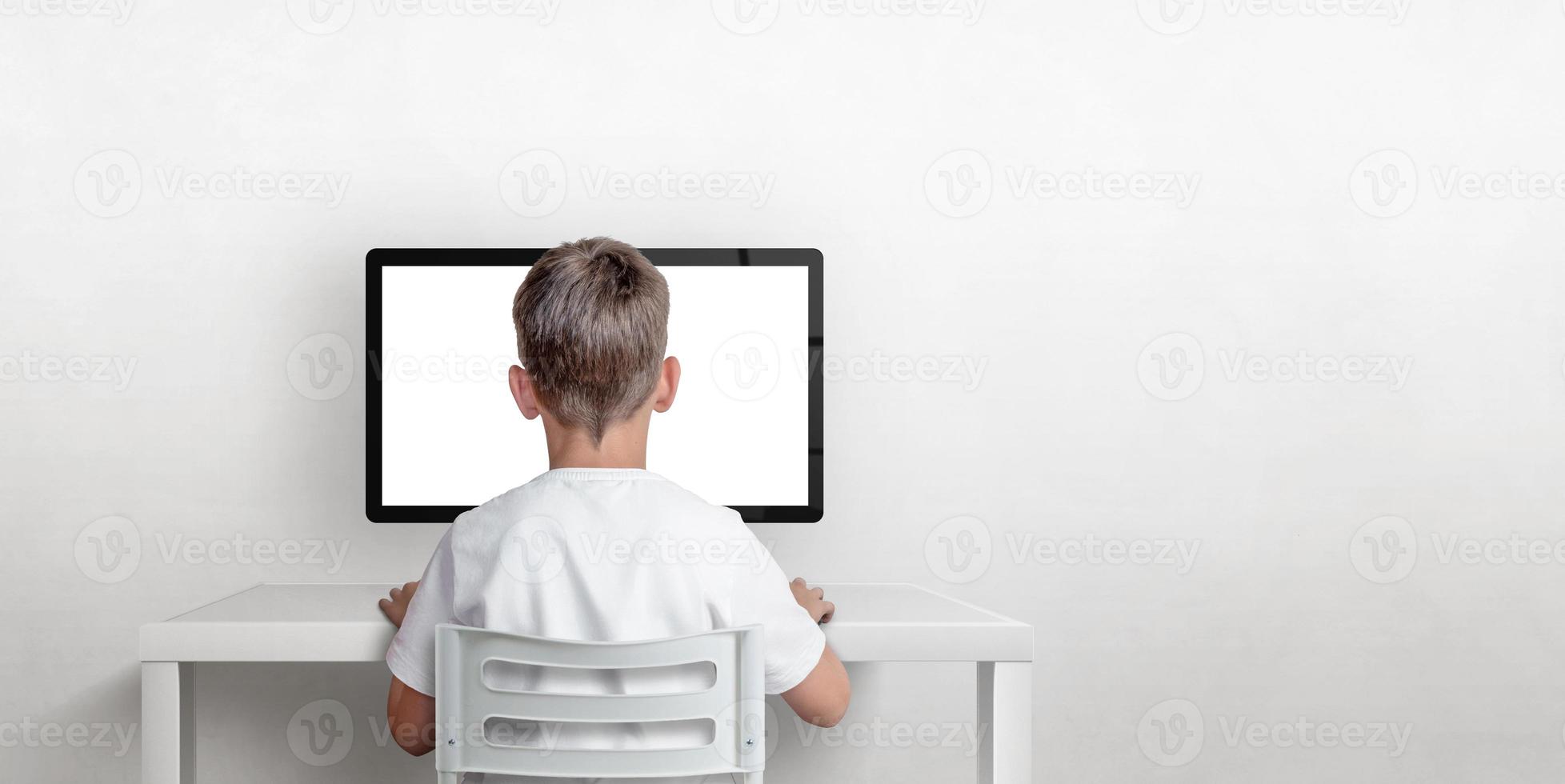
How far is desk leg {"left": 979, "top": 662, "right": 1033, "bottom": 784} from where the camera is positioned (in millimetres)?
1476

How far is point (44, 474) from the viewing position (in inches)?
78.2

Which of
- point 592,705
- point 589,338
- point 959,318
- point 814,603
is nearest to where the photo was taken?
point 592,705

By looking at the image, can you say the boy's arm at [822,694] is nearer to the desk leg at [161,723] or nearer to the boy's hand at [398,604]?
the boy's hand at [398,604]

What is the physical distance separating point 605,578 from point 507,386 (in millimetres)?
778

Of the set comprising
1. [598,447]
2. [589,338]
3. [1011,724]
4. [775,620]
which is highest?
[589,338]

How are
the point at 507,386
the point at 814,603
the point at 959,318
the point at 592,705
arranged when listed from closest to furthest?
the point at 592,705, the point at 814,603, the point at 507,386, the point at 959,318

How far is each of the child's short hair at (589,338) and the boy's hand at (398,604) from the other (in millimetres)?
473

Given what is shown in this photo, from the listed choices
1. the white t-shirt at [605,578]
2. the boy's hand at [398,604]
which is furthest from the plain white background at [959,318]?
the white t-shirt at [605,578]

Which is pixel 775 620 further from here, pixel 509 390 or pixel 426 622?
pixel 509 390

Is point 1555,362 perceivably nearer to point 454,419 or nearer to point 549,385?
A: point 549,385

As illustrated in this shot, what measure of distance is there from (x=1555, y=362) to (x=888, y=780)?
1580 millimetres

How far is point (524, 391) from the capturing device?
1235 mm

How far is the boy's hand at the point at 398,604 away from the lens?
1.47 meters

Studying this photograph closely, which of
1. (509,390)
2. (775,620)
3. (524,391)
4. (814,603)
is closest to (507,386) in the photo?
(509,390)
